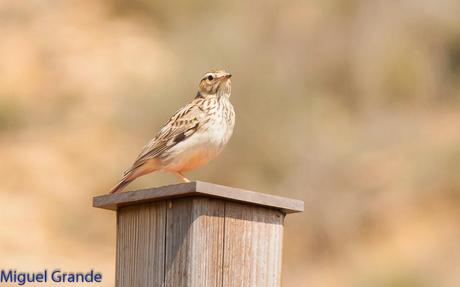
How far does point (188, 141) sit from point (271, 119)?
503 inches

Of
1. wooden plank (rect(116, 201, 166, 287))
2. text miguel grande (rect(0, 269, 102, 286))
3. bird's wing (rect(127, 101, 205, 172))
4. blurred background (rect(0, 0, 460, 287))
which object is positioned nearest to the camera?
wooden plank (rect(116, 201, 166, 287))

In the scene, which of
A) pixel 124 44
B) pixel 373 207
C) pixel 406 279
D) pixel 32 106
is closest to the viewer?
pixel 406 279

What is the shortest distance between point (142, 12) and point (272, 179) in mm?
5621

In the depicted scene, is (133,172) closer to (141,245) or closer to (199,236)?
(141,245)

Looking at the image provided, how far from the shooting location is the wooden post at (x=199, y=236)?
4469 millimetres

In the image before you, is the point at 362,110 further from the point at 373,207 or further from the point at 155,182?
the point at 155,182

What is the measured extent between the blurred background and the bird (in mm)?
8012

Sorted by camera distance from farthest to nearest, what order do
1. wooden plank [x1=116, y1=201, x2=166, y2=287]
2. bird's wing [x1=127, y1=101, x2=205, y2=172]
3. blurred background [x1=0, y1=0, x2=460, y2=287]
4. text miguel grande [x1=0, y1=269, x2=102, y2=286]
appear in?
blurred background [x1=0, y1=0, x2=460, y2=287] < text miguel grande [x1=0, y1=269, x2=102, y2=286] < bird's wing [x1=127, y1=101, x2=205, y2=172] < wooden plank [x1=116, y1=201, x2=166, y2=287]

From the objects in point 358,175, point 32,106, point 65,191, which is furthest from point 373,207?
point 32,106

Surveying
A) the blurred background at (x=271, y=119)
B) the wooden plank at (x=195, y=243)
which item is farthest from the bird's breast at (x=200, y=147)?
the blurred background at (x=271, y=119)

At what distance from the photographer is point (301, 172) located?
18375 millimetres

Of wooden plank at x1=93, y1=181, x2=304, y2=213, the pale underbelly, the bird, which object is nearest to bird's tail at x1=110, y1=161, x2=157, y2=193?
the bird

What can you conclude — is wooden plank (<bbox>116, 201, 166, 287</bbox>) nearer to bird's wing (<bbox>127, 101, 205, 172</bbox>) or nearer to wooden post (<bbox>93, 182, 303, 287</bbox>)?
wooden post (<bbox>93, 182, 303, 287</bbox>)

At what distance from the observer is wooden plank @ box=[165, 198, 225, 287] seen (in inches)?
175
